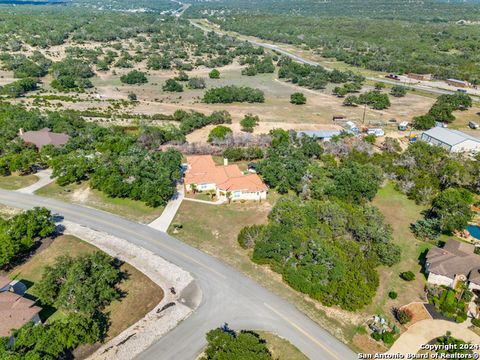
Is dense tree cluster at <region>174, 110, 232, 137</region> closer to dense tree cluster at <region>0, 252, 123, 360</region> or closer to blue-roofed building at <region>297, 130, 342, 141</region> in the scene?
blue-roofed building at <region>297, 130, 342, 141</region>

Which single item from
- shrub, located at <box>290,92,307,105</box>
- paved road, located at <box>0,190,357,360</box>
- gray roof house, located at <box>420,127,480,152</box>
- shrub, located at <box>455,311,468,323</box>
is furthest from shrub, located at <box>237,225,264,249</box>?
shrub, located at <box>290,92,307,105</box>

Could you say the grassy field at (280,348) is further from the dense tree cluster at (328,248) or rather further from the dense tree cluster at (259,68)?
the dense tree cluster at (259,68)

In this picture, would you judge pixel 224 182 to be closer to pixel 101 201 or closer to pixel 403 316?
pixel 101 201

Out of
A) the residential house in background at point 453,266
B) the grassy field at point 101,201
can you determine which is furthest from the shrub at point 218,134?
the residential house in background at point 453,266

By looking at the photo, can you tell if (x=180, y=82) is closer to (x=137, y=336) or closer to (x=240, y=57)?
(x=240, y=57)

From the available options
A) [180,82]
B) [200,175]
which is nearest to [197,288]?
[200,175]
